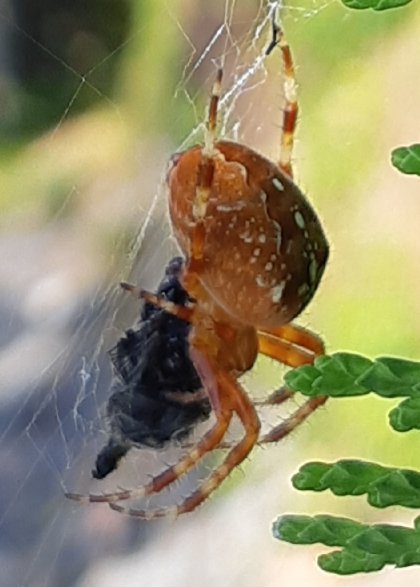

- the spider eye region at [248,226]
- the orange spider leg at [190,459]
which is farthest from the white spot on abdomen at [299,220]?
the orange spider leg at [190,459]

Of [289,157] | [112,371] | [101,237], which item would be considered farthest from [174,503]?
[101,237]

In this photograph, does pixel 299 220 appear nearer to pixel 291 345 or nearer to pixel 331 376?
pixel 291 345

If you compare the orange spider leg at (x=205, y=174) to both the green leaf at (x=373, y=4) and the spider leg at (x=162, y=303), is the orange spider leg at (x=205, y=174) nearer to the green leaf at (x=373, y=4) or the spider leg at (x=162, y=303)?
the spider leg at (x=162, y=303)

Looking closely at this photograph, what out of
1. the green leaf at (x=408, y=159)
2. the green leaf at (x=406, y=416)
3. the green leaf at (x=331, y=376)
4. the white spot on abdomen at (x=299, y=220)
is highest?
the green leaf at (x=408, y=159)

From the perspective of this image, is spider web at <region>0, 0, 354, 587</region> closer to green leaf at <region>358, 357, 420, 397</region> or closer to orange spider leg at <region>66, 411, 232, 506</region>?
orange spider leg at <region>66, 411, 232, 506</region>

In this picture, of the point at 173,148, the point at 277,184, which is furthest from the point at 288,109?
the point at 173,148

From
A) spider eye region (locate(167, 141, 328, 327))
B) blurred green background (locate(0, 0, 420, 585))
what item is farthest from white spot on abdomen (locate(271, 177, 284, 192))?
blurred green background (locate(0, 0, 420, 585))
